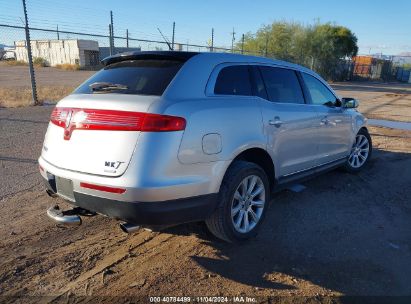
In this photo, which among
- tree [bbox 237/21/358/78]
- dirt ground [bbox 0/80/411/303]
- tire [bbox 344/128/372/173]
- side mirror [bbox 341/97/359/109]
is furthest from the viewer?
tree [bbox 237/21/358/78]

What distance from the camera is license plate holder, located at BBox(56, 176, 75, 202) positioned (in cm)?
312

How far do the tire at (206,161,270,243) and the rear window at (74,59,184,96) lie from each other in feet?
3.25

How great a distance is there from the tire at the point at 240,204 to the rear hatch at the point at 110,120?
80 cm

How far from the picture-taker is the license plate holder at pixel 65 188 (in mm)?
3123

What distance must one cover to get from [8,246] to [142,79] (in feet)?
6.54

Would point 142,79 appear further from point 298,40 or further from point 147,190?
point 298,40

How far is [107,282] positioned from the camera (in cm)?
306

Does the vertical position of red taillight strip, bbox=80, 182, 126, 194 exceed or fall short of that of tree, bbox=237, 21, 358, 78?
it falls short

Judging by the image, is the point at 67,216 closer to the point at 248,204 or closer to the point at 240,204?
the point at 240,204

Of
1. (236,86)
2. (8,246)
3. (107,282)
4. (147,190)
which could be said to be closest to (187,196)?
(147,190)

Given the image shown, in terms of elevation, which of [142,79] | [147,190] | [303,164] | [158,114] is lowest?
[303,164]

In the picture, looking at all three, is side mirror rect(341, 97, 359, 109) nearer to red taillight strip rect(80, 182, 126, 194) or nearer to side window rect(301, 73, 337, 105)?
side window rect(301, 73, 337, 105)

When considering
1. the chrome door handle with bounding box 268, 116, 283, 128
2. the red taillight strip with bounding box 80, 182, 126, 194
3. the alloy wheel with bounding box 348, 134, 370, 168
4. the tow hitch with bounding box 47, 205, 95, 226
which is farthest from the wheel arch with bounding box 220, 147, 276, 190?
the alloy wheel with bounding box 348, 134, 370, 168

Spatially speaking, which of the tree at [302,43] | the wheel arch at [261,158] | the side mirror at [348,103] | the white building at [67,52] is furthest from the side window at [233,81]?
the white building at [67,52]
